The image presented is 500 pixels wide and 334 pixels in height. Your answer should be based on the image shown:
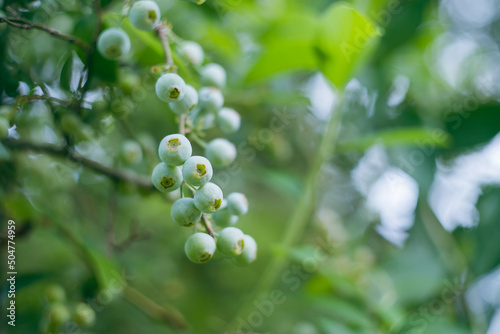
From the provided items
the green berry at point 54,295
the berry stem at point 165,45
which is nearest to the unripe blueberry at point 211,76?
the berry stem at point 165,45

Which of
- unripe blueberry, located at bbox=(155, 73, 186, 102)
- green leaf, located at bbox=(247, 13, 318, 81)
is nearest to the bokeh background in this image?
green leaf, located at bbox=(247, 13, 318, 81)

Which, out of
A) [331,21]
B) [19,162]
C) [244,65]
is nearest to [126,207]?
[19,162]

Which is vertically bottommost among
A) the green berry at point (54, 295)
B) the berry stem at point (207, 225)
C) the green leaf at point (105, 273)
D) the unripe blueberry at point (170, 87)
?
the green berry at point (54, 295)

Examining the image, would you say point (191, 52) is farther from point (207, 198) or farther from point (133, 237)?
point (133, 237)

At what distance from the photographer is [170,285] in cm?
166

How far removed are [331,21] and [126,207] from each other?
92 centimetres

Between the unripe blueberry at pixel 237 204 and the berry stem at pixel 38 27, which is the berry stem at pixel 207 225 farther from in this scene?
the berry stem at pixel 38 27

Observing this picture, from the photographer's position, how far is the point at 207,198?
58cm

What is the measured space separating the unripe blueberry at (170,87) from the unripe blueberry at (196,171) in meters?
0.12

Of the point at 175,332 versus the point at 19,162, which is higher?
the point at 19,162

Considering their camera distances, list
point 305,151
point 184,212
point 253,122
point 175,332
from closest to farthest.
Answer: point 184,212 → point 175,332 → point 253,122 → point 305,151

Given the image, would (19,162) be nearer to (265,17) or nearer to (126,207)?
(126,207)

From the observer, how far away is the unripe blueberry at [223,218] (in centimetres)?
69

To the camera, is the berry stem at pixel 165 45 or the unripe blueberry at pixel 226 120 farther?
the unripe blueberry at pixel 226 120
